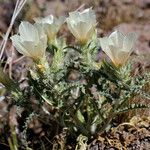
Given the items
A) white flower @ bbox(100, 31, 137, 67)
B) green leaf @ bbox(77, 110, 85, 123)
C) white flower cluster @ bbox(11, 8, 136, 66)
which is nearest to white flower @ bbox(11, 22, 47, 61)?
white flower cluster @ bbox(11, 8, 136, 66)

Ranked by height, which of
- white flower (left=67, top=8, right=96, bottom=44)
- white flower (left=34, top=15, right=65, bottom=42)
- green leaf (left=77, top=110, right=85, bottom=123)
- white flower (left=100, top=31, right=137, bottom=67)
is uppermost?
white flower (left=34, top=15, right=65, bottom=42)

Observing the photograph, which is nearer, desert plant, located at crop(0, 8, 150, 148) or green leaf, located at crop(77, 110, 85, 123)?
desert plant, located at crop(0, 8, 150, 148)

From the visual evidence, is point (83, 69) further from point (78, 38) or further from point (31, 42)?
point (31, 42)

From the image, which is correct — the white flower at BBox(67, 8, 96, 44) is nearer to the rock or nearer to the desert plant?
the desert plant

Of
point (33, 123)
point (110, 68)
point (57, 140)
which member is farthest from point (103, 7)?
point (110, 68)

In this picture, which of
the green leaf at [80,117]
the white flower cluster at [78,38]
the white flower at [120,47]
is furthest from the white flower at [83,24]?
the green leaf at [80,117]

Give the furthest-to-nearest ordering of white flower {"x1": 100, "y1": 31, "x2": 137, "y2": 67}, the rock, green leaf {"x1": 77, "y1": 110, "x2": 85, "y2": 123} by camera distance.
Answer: the rock, green leaf {"x1": 77, "y1": 110, "x2": 85, "y2": 123}, white flower {"x1": 100, "y1": 31, "x2": 137, "y2": 67}
